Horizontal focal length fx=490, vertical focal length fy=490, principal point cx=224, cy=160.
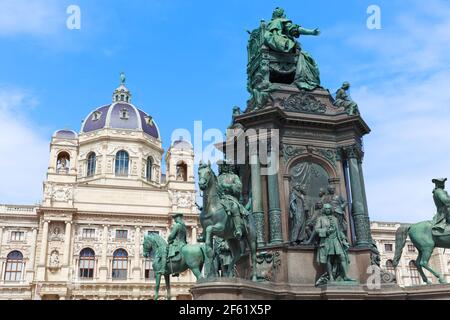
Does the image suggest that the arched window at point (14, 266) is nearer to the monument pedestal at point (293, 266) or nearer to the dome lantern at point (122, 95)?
the dome lantern at point (122, 95)

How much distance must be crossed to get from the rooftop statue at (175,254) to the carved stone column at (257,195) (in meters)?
2.65

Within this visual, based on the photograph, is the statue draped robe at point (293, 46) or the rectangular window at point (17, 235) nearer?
the statue draped robe at point (293, 46)

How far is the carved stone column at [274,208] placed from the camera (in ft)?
36.2

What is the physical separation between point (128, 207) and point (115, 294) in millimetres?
10602

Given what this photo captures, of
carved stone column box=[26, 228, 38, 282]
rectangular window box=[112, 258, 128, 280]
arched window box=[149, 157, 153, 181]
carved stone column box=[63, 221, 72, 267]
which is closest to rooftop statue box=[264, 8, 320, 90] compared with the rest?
carved stone column box=[63, 221, 72, 267]

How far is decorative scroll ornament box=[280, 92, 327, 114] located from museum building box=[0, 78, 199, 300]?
45066mm

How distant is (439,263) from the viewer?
60.0m

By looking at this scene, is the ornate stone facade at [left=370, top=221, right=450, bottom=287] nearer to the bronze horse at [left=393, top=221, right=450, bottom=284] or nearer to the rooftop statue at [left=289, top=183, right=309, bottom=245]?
the bronze horse at [left=393, top=221, right=450, bottom=284]

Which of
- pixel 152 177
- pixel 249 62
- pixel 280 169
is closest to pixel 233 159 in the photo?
pixel 280 169

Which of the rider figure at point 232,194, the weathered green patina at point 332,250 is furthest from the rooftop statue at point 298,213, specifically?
the rider figure at point 232,194

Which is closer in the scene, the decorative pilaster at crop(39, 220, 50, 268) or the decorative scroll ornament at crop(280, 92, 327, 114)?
the decorative scroll ornament at crop(280, 92, 327, 114)

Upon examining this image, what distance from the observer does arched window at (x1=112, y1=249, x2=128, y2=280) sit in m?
58.4

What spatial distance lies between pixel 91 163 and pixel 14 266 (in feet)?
58.6

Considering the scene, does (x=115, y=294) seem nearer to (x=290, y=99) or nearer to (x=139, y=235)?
(x=139, y=235)
